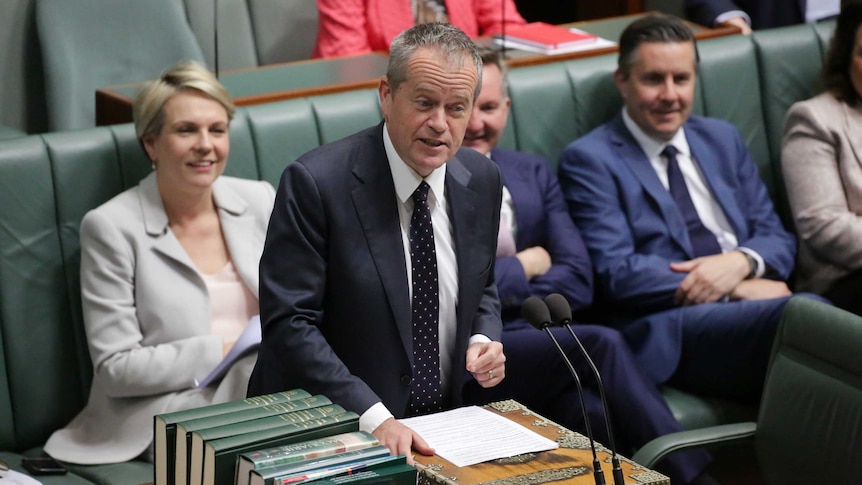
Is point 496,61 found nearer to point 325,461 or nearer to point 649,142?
point 649,142

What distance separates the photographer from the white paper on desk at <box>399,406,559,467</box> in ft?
6.64

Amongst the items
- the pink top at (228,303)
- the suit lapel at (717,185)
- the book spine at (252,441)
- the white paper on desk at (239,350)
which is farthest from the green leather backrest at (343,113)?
the book spine at (252,441)

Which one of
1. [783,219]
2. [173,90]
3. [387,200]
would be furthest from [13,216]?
[783,219]

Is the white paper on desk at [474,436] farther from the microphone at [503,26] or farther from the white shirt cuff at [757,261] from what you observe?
the microphone at [503,26]

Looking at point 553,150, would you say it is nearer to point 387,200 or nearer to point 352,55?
point 352,55

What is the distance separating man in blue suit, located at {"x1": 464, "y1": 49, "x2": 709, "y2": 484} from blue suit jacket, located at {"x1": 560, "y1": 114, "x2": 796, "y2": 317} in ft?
0.24

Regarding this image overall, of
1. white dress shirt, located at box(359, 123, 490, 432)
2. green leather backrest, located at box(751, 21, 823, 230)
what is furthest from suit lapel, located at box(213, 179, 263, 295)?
green leather backrest, located at box(751, 21, 823, 230)

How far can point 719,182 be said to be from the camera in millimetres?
3785

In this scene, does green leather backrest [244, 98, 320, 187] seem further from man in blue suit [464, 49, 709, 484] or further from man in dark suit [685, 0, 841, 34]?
man in dark suit [685, 0, 841, 34]

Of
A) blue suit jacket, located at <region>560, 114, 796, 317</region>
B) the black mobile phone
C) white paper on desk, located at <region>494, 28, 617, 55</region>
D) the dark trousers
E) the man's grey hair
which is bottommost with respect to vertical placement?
the black mobile phone

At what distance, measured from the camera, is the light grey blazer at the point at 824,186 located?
3.72 m

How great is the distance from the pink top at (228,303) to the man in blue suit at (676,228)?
3.30 feet

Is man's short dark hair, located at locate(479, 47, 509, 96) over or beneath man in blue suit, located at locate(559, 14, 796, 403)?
over

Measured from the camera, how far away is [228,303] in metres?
3.14
